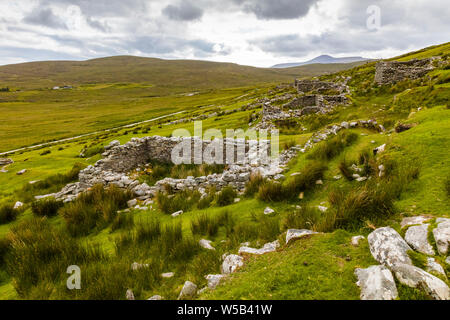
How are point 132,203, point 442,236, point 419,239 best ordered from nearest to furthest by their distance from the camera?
point 442,236
point 419,239
point 132,203

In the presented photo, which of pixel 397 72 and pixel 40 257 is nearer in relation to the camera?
pixel 40 257

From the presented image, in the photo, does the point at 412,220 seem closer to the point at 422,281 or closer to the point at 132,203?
the point at 422,281

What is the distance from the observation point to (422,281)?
7.20ft

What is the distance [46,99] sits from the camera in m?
109

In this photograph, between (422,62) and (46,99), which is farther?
(46,99)

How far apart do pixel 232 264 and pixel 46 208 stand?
7628 mm

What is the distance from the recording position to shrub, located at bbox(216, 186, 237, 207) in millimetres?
7039

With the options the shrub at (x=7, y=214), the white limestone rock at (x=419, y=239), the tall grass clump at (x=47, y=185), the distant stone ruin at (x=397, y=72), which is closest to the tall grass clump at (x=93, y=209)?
the shrub at (x=7, y=214)

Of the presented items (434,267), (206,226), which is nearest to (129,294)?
(206,226)

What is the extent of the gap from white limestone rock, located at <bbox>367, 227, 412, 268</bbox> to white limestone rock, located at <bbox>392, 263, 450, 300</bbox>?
0.17 m

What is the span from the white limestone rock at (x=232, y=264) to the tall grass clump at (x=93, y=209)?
4596 mm
